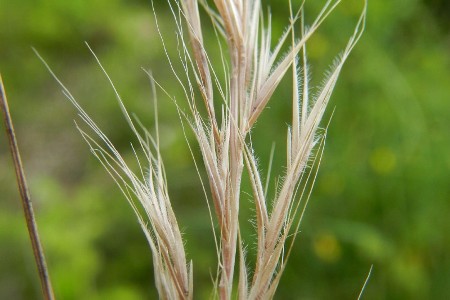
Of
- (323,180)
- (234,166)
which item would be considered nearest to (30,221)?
(234,166)

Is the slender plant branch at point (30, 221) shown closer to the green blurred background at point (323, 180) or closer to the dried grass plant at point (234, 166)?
the dried grass plant at point (234, 166)

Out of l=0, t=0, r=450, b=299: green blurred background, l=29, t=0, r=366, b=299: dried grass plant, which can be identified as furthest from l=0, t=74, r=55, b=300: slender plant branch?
l=0, t=0, r=450, b=299: green blurred background

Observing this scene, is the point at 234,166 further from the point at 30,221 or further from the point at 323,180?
the point at 323,180

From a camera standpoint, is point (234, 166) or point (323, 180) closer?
point (234, 166)

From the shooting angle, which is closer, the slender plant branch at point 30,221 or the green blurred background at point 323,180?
the slender plant branch at point 30,221

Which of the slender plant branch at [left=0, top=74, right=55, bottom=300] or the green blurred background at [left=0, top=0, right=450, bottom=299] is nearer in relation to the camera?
the slender plant branch at [left=0, top=74, right=55, bottom=300]

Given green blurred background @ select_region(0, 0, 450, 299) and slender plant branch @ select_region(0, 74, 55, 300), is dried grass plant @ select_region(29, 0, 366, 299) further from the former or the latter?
green blurred background @ select_region(0, 0, 450, 299)

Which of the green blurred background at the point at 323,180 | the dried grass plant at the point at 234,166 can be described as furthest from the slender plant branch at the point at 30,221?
the green blurred background at the point at 323,180

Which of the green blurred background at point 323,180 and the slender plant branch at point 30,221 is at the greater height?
the slender plant branch at point 30,221
